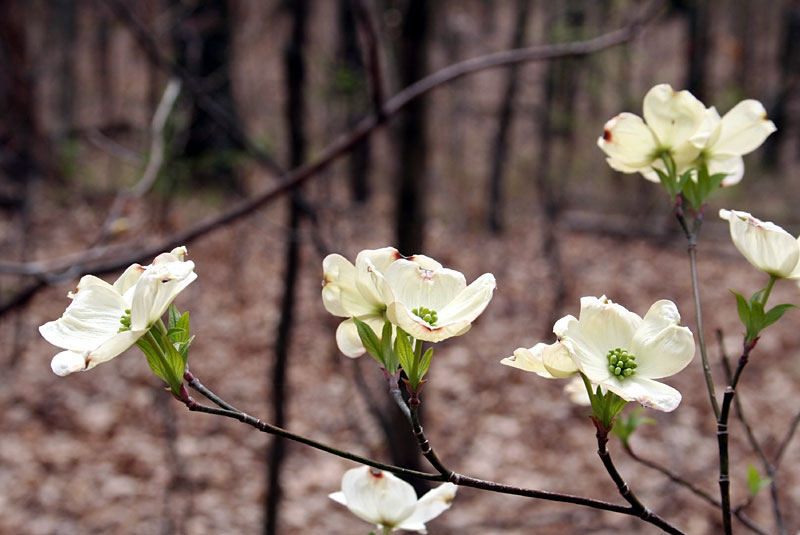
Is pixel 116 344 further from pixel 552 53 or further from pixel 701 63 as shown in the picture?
pixel 701 63

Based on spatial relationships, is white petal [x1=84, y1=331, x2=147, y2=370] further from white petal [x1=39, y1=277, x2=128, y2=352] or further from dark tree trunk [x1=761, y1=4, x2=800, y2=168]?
dark tree trunk [x1=761, y1=4, x2=800, y2=168]

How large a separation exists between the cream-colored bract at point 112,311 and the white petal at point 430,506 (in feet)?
1.01

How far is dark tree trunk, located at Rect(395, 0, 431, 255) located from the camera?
176 centimetres

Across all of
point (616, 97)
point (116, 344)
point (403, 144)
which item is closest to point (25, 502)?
point (403, 144)

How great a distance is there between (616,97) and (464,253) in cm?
293

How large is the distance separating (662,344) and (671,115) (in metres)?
0.28

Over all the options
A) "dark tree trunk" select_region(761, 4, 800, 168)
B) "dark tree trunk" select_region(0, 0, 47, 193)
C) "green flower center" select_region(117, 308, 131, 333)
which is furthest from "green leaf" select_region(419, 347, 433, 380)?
"dark tree trunk" select_region(761, 4, 800, 168)

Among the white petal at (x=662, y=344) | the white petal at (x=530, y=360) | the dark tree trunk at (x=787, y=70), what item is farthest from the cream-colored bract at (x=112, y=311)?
the dark tree trunk at (x=787, y=70)

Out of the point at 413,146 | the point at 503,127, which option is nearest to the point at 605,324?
the point at 413,146

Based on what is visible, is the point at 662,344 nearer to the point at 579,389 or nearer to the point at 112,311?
the point at 579,389

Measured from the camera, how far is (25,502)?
305cm

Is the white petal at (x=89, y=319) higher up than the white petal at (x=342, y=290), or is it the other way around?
the white petal at (x=342, y=290)

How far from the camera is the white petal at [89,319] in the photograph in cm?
53

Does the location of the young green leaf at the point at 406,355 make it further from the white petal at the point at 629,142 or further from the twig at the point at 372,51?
the twig at the point at 372,51
